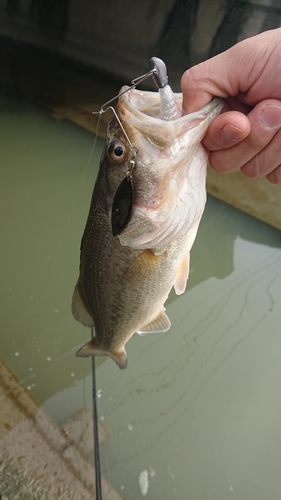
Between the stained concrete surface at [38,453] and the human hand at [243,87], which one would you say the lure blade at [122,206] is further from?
the stained concrete surface at [38,453]

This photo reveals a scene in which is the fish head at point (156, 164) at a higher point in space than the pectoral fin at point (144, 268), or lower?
higher

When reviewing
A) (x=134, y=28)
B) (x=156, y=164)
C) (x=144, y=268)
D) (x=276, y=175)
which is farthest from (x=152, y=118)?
(x=134, y=28)

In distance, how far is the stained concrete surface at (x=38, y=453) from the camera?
1971mm

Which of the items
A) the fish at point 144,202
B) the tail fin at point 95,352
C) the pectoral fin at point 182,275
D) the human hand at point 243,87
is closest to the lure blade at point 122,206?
the fish at point 144,202

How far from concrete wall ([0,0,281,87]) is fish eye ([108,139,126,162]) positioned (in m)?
6.90

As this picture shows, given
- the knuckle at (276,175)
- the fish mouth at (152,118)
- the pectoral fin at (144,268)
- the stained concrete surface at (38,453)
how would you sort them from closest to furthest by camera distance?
the fish mouth at (152,118)
the pectoral fin at (144,268)
the knuckle at (276,175)
the stained concrete surface at (38,453)

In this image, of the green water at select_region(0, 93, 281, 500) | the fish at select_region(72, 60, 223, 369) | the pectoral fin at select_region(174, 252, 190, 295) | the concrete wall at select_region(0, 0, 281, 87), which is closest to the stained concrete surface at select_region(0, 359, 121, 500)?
the green water at select_region(0, 93, 281, 500)

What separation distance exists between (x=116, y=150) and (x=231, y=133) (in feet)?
1.22

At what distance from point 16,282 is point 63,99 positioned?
474 cm

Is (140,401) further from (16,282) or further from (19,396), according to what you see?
(16,282)

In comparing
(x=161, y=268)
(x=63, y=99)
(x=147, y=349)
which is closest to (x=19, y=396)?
(x=147, y=349)

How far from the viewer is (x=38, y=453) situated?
2096 millimetres

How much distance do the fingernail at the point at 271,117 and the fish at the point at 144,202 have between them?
146mm

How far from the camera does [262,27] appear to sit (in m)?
6.73
